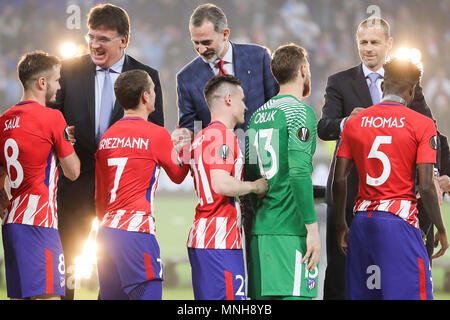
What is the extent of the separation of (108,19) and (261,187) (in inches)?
68.4

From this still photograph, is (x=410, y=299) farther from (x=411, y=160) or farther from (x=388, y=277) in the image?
(x=411, y=160)

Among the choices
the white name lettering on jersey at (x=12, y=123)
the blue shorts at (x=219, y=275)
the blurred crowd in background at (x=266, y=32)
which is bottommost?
the blue shorts at (x=219, y=275)

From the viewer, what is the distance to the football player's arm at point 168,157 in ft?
12.0

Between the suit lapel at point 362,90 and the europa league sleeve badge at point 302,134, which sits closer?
the europa league sleeve badge at point 302,134

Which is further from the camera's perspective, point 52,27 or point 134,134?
point 52,27

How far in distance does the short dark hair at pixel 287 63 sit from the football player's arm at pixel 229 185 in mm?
667

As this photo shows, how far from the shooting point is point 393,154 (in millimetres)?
3455

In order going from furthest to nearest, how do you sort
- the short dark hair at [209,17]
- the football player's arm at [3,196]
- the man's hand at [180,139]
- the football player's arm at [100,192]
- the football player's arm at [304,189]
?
the short dark hair at [209,17]
the man's hand at [180,139]
the football player's arm at [3,196]
the football player's arm at [100,192]
the football player's arm at [304,189]

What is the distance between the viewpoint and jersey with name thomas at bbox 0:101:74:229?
12.3 feet

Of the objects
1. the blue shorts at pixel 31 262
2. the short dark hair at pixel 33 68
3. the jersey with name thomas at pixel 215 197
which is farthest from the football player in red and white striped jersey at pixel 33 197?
the jersey with name thomas at pixel 215 197

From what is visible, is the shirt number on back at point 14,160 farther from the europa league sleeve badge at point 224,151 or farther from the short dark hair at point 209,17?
the short dark hair at point 209,17

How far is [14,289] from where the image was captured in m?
3.73

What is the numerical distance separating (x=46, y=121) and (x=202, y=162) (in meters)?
1.06
